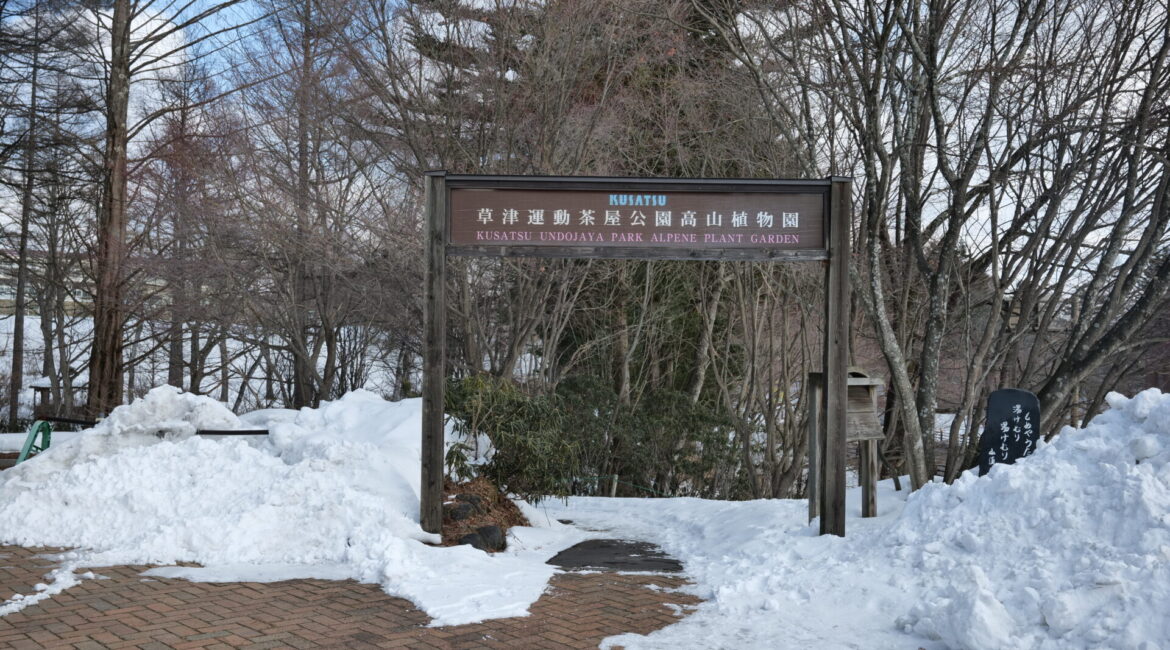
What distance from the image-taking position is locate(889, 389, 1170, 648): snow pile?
4.65 m

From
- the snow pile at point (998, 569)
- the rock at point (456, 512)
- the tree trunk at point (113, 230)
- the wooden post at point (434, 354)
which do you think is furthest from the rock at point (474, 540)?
the tree trunk at point (113, 230)

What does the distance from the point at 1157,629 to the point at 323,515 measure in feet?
19.5

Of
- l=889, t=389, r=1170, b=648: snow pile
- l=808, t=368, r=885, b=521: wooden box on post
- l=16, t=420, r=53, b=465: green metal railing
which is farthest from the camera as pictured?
l=16, t=420, r=53, b=465: green metal railing

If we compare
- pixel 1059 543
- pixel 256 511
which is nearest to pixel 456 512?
pixel 256 511

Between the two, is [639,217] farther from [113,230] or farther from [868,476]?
[113,230]

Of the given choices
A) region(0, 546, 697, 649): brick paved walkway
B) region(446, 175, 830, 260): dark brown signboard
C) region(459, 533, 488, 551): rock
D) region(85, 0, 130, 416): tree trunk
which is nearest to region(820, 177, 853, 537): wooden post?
region(446, 175, 830, 260): dark brown signboard

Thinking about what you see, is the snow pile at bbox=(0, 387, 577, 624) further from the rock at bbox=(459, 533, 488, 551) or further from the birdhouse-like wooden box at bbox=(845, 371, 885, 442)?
the birdhouse-like wooden box at bbox=(845, 371, 885, 442)

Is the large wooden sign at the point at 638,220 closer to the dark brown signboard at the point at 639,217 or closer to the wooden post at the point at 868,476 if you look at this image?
the dark brown signboard at the point at 639,217

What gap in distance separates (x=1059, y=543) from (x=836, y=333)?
109 inches

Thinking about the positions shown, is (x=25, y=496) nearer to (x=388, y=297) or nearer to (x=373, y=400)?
(x=373, y=400)

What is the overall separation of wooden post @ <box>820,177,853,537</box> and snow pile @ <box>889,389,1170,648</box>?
104 centimetres

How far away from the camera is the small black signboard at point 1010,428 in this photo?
733 cm

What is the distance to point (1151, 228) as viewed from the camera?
8.44 meters

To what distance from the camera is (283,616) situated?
5.66 m
